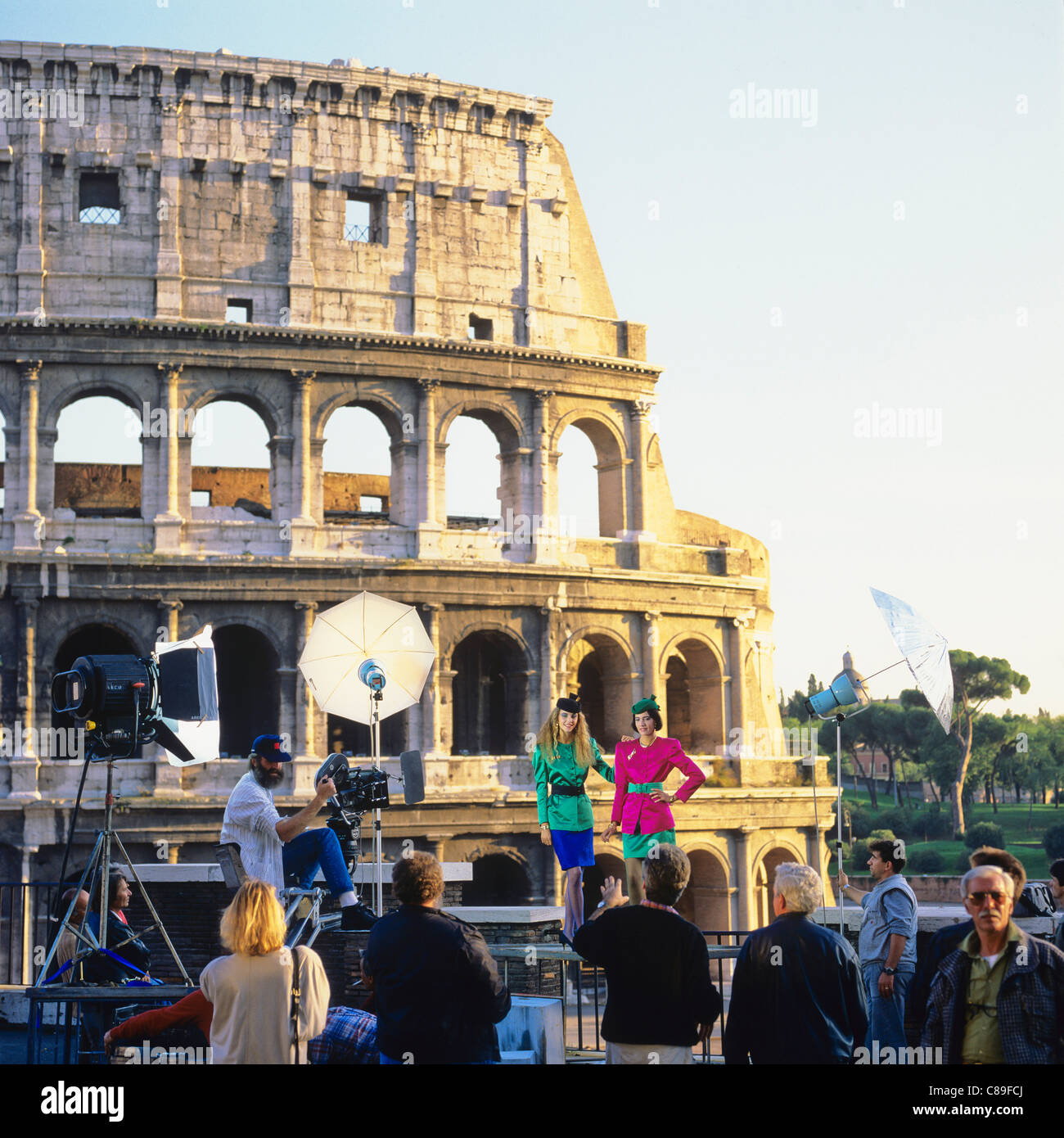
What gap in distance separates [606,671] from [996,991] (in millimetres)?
22647

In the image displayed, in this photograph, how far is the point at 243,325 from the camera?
1022 inches

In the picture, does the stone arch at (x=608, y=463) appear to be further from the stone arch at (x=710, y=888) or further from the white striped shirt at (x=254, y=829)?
the white striped shirt at (x=254, y=829)

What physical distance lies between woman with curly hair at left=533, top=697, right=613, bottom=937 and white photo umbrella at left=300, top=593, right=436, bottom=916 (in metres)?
4.49

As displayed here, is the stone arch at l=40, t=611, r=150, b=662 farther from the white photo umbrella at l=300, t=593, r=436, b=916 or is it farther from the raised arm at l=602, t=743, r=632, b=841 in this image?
the raised arm at l=602, t=743, r=632, b=841

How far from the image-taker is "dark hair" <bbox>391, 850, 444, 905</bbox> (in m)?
6.54

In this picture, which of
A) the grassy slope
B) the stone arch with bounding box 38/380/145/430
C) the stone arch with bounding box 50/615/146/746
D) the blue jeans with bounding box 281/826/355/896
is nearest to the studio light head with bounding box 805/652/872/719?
the blue jeans with bounding box 281/826/355/896

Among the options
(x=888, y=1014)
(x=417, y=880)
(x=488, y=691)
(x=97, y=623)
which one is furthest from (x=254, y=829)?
(x=488, y=691)

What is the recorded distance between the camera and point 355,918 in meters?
9.61

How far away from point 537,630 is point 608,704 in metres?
2.44

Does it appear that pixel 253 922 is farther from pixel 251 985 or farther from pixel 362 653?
pixel 362 653

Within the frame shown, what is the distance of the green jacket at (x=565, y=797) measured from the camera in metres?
10.8

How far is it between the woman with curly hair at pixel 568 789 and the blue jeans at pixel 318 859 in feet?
5.38

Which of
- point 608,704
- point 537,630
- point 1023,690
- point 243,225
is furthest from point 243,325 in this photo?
point 1023,690
